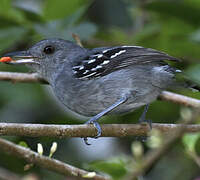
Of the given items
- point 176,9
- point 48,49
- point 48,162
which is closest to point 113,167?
point 48,162

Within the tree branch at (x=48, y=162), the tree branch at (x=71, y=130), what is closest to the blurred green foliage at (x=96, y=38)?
the tree branch at (x=71, y=130)

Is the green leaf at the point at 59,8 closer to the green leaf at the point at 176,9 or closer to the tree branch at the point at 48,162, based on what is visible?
the green leaf at the point at 176,9

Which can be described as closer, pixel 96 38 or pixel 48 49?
pixel 48 49

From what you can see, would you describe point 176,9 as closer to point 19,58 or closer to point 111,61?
point 111,61

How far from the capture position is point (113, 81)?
4402 millimetres

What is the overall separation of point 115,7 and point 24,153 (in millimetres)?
2754

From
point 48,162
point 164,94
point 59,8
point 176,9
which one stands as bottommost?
point 164,94

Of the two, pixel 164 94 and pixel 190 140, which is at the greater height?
pixel 190 140

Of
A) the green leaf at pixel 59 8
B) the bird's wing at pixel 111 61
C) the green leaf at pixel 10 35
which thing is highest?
the green leaf at pixel 59 8

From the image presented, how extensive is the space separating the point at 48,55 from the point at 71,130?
6.28ft

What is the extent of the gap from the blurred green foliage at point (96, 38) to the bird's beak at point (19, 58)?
0.35ft

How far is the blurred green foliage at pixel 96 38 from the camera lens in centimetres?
473

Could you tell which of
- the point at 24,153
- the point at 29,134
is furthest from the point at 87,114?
the point at 29,134

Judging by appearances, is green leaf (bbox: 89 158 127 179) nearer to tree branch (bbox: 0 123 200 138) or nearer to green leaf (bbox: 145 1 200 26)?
tree branch (bbox: 0 123 200 138)
